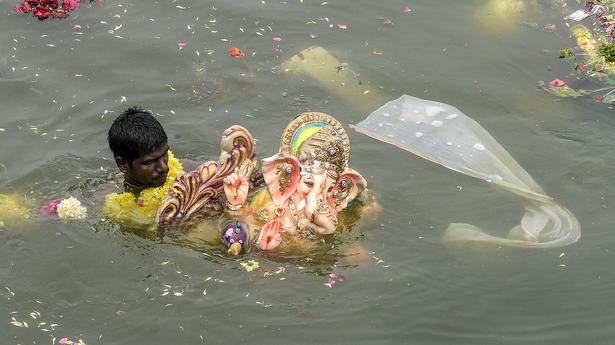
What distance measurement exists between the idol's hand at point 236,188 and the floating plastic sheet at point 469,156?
5.75 feet

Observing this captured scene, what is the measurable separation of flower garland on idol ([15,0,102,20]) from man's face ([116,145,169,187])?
395cm

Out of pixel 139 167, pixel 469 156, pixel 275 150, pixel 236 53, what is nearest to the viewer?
pixel 139 167

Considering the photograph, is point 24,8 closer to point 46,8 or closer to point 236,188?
point 46,8

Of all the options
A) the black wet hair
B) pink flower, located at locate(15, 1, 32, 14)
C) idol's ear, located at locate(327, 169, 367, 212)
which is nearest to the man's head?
the black wet hair

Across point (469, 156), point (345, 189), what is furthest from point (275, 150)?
point (469, 156)

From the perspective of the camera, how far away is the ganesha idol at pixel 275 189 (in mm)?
5605

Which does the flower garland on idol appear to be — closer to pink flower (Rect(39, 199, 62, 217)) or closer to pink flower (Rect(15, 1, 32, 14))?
pink flower (Rect(15, 1, 32, 14))

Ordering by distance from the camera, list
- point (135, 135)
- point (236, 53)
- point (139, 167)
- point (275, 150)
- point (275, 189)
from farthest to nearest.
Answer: point (236, 53), point (275, 150), point (275, 189), point (139, 167), point (135, 135)

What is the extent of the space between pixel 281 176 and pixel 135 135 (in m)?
1.08

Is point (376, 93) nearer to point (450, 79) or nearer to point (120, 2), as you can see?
point (450, 79)

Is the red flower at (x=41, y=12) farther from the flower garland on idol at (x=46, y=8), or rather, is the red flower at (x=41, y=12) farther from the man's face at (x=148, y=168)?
the man's face at (x=148, y=168)

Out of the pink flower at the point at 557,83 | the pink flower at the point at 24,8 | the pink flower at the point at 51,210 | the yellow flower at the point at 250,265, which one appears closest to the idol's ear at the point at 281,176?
the yellow flower at the point at 250,265

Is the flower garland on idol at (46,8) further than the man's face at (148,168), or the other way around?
the flower garland on idol at (46,8)

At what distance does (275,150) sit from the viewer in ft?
23.8
